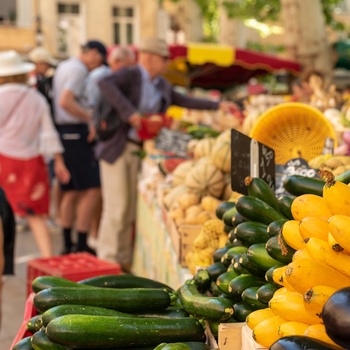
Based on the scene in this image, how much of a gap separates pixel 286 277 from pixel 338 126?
10.9ft

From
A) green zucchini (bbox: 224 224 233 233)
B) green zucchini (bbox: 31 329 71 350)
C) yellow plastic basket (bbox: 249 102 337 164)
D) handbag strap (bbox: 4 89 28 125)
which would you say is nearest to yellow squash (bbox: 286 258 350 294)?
green zucchini (bbox: 31 329 71 350)

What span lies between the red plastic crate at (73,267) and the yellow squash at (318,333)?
110 inches

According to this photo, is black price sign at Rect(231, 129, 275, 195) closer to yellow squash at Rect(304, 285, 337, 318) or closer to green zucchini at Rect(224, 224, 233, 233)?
green zucchini at Rect(224, 224, 233, 233)

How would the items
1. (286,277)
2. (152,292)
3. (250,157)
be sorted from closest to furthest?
(286,277) < (152,292) < (250,157)

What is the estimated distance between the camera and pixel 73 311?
99.6 inches

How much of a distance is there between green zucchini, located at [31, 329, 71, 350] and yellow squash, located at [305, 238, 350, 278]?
3.06 feet

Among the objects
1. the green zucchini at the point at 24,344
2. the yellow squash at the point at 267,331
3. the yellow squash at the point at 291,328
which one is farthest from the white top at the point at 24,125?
the yellow squash at the point at 291,328

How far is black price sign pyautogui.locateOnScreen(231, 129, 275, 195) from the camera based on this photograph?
126 inches

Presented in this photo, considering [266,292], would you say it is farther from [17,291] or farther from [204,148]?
[17,291]

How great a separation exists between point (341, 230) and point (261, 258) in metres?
0.64

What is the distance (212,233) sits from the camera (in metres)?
3.62

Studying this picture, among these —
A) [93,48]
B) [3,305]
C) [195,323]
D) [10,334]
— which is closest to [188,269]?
[195,323]

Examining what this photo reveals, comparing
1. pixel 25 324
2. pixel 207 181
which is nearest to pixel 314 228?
pixel 25 324

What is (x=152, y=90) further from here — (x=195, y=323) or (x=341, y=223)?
(x=341, y=223)
